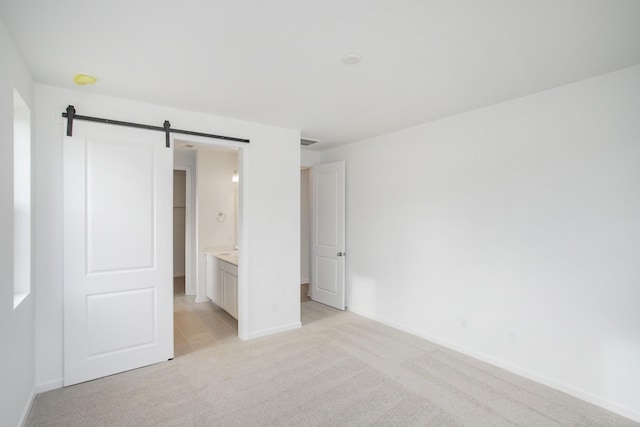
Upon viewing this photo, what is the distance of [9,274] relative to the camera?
1.89 m

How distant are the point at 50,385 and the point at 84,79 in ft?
8.35

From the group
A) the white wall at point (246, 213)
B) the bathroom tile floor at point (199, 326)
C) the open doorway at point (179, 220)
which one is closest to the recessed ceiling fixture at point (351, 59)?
the white wall at point (246, 213)

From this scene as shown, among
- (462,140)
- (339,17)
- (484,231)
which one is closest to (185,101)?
(339,17)

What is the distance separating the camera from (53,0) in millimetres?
1639

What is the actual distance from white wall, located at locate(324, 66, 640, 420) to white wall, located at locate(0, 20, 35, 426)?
12.0ft

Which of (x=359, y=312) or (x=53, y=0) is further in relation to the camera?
(x=359, y=312)

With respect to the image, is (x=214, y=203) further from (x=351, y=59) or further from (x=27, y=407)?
(x=351, y=59)

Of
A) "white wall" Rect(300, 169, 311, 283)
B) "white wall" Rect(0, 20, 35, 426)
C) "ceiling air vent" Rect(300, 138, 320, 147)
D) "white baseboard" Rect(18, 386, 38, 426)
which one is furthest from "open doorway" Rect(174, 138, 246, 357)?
"white wall" Rect(0, 20, 35, 426)

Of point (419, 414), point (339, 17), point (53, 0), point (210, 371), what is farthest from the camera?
point (210, 371)

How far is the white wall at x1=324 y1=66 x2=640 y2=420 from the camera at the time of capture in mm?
2451

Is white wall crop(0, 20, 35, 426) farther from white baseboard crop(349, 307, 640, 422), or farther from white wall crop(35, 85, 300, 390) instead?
white baseboard crop(349, 307, 640, 422)

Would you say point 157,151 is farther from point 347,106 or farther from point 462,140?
point 462,140

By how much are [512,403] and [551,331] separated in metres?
0.73

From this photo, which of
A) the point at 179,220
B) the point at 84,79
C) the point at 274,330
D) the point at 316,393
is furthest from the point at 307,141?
the point at 179,220
